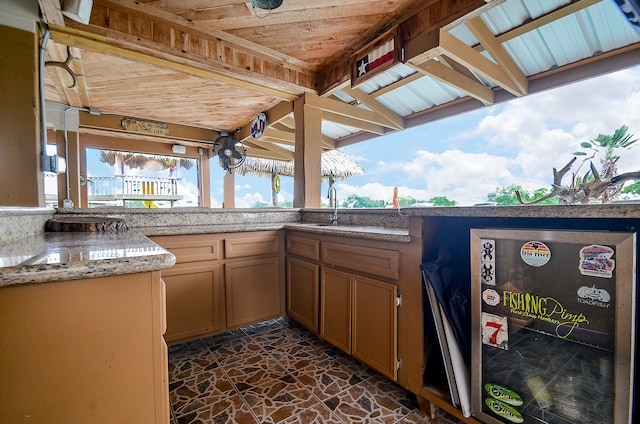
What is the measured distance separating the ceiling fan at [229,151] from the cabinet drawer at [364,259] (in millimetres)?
3832

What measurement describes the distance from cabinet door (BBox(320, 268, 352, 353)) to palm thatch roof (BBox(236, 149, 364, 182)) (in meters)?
4.91

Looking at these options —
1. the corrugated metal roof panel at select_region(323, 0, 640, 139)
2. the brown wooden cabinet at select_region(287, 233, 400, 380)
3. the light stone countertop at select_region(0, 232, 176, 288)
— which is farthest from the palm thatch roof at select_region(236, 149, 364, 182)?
the light stone countertop at select_region(0, 232, 176, 288)

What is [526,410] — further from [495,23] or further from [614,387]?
[495,23]

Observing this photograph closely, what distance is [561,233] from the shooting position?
3.12 ft

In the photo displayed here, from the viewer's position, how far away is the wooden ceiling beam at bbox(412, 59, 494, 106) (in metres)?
2.72

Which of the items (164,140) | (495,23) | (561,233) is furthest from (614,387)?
(164,140)

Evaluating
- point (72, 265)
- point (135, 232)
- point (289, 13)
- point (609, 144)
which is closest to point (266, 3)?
point (289, 13)

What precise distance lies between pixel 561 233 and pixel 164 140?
6165 millimetres

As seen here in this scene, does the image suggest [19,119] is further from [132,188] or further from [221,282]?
[132,188]

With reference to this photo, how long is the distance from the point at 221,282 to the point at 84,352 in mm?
1632

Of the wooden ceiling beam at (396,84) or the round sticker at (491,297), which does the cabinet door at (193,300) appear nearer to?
the round sticker at (491,297)

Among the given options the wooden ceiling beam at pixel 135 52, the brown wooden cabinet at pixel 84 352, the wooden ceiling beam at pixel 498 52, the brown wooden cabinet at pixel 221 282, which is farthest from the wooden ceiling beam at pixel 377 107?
the brown wooden cabinet at pixel 84 352

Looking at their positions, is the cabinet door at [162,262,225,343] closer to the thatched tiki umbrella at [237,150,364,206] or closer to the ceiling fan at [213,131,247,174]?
the ceiling fan at [213,131,247,174]

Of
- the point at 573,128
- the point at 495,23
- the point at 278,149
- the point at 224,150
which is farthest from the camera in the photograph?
the point at 278,149
